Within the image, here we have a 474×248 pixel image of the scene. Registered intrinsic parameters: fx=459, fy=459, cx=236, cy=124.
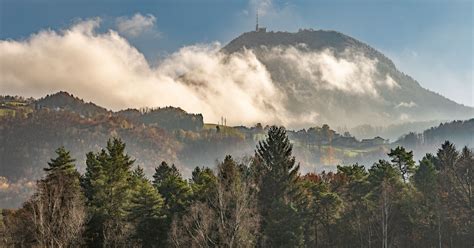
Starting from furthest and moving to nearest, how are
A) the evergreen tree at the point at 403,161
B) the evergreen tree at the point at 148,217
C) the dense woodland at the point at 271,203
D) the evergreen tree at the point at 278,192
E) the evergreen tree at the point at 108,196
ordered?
the evergreen tree at the point at 403,161, the evergreen tree at the point at 278,192, the evergreen tree at the point at 148,217, the evergreen tree at the point at 108,196, the dense woodland at the point at 271,203

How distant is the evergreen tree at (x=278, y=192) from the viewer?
196ft

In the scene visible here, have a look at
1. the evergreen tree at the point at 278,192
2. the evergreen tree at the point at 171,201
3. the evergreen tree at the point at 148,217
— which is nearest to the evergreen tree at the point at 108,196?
the evergreen tree at the point at 148,217

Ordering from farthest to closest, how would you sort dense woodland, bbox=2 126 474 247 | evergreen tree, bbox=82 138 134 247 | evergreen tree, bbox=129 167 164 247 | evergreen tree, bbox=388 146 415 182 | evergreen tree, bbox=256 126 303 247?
1. evergreen tree, bbox=388 146 415 182
2. evergreen tree, bbox=256 126 303 247
3. evergreen tree, bbox=129 167 164 247
4. evergreen tree, bbox=82 138 134 247
5. dense woodland, bbox=2 126 474 247

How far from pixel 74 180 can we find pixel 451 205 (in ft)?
174

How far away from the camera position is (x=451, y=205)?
6719 centimetres

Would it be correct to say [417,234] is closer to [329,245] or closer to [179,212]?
[329,245]

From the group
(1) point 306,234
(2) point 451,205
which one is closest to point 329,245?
(1) point 306,234

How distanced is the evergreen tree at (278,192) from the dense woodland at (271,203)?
0.45 feet

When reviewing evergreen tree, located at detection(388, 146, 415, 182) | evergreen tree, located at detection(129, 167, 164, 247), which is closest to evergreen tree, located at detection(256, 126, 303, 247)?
evergreen tree, located at detection(129, 167, 164, 247)

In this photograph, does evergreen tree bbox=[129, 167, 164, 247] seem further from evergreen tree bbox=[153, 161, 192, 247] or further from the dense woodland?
evergreen tree bbox=[153, 161, 192, 247]

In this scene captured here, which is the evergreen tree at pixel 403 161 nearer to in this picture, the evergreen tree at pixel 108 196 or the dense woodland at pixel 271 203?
the dense woodland at pixel 271 203

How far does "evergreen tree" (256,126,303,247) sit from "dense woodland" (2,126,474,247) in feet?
0.45

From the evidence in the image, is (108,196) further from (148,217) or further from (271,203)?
(271,203)

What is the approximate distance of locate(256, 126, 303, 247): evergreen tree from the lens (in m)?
59.8
